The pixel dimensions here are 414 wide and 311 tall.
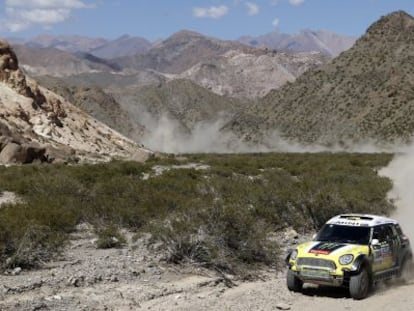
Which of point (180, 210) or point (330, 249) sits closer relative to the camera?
point (330, 249)

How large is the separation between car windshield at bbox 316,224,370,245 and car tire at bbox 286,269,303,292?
996 millimetres

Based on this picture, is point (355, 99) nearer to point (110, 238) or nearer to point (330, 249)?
point (110, 238)

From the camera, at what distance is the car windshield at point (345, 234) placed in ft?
43.6

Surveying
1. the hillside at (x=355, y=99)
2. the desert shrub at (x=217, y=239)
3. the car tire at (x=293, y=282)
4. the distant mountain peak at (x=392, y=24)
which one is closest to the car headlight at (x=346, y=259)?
the car tire at (x=293, y=282)

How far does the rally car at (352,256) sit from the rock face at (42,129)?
30584mm

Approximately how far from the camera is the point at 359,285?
12461 mm

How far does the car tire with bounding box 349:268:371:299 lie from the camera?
12.4m

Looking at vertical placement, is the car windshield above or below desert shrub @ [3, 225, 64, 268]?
above

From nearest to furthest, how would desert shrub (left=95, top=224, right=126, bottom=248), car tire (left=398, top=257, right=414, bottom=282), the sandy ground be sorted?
1. the sandy ground
2. car tire (left=398, top=257, right=414, bottom=282)
3. desert shrub (left=95, top=224, right=126, bottom=248)

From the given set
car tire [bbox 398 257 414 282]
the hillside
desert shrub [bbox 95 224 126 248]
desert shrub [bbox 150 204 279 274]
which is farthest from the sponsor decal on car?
the hillside

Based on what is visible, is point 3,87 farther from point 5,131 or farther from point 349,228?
point 349,228

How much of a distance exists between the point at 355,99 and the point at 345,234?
9042cm

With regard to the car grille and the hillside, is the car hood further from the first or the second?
the hillside

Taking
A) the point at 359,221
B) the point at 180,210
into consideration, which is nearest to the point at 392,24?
the point at 180,210
